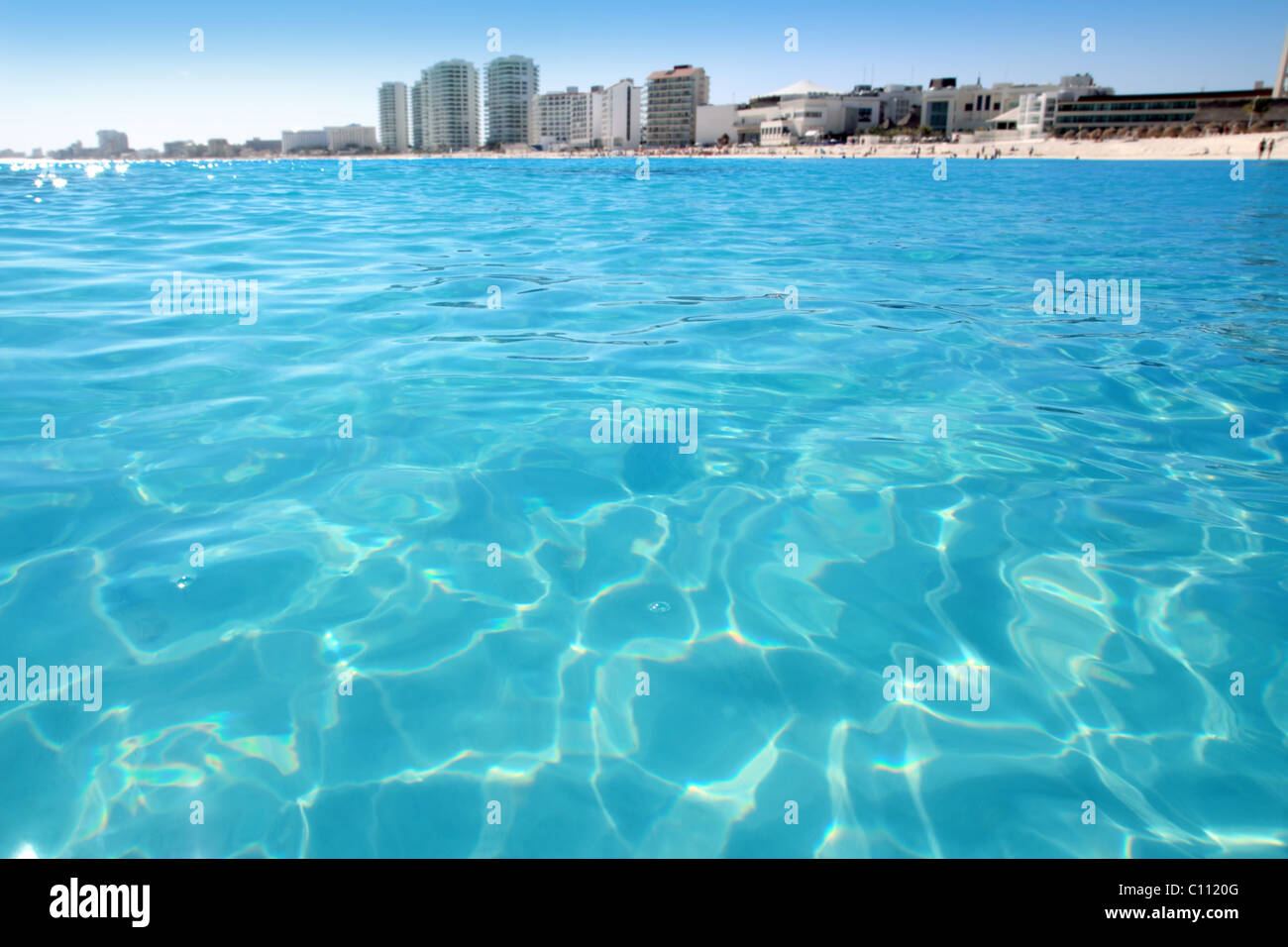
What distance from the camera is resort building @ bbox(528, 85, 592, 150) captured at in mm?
155500

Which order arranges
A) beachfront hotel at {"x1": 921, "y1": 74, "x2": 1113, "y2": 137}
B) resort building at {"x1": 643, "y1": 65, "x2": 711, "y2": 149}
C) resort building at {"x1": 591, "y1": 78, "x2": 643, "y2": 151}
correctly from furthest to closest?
resort building at {"x1": 591, "y1": 78, "x2": 643, "y2": 151} → resort building at {"x1": 643, "y1": 65, "x2": 711, "y2": 149} → beachfront hotel at {"x1": 921, "y1": 74, "x2": 1113, "y2": 137}

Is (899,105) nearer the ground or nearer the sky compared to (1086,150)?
nearer the sky

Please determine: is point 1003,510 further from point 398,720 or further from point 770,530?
point 398,720

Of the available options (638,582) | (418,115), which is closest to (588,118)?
(418,115)

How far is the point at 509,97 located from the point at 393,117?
27.8m

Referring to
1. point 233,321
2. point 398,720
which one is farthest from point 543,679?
point 233,321

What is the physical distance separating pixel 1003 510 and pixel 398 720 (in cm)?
330

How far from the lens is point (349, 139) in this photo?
6038 inches

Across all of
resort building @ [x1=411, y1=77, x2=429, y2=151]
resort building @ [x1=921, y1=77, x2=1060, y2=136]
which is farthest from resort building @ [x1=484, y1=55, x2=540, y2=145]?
resort building @ [x1=921, y1=77, x2=1060, y2=136]

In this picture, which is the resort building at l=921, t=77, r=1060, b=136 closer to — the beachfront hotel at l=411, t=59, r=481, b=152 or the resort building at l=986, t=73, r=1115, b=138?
the resort building at l=986, t=73, r=1115, b=138

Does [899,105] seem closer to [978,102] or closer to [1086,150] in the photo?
[978,102]

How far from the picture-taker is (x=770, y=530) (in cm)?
412

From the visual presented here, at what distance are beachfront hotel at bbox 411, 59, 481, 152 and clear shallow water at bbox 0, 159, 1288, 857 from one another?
168884 mm

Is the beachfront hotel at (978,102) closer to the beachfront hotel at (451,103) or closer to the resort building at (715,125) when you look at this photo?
the resort building at (715,125)
